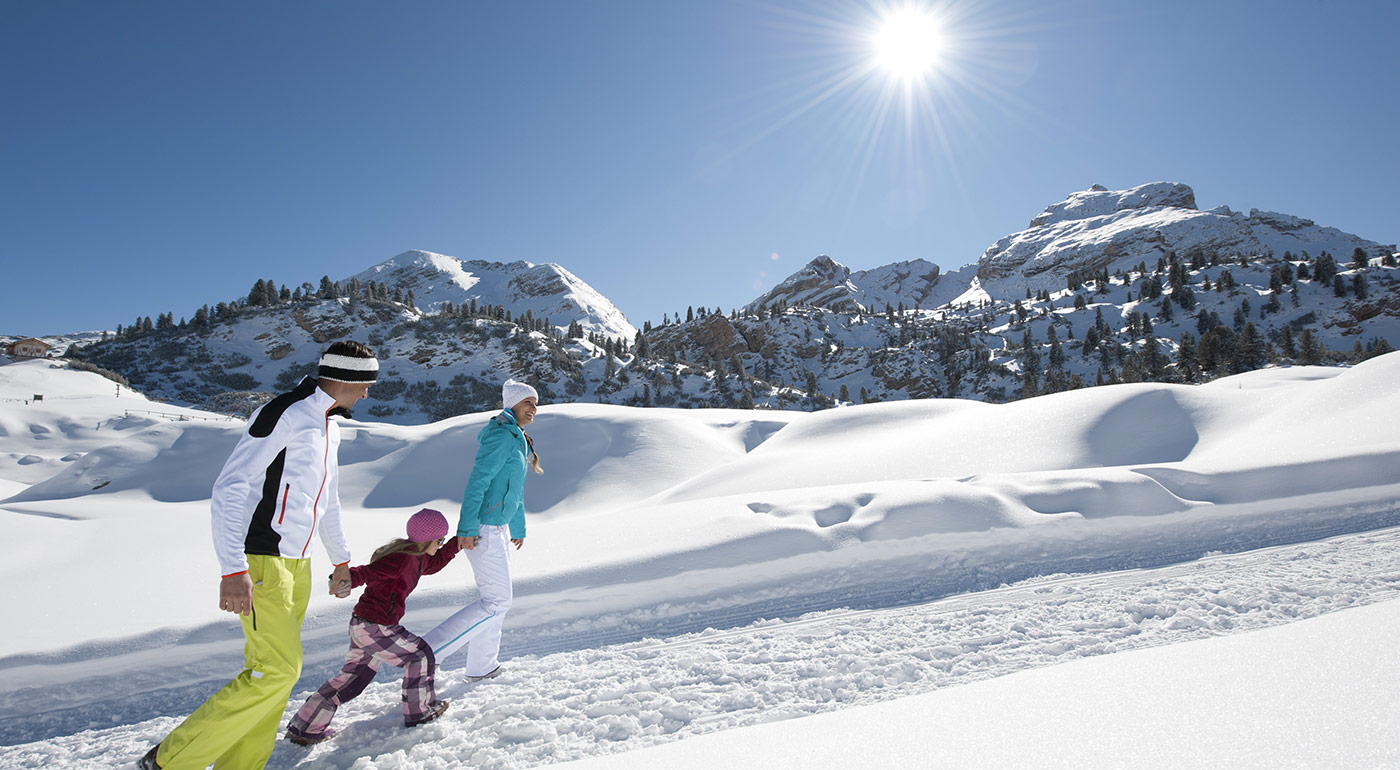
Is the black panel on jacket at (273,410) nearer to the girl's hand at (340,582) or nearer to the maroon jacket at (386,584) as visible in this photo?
the girl's hand at (340,582)

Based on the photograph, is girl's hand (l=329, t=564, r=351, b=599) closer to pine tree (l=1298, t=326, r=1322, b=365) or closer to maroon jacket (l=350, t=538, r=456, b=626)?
maroon jacket (l=350, t=538, r=456, b=626)

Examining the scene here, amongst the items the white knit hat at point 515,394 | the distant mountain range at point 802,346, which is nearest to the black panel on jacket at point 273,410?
the white knit hat at point 515,394

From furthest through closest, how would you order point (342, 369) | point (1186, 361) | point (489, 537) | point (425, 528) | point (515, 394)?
1. point (1186, 361)
2. point (515, 394)
3. point (489, 537)
4. point (425, 528)
5. point (342, 369)

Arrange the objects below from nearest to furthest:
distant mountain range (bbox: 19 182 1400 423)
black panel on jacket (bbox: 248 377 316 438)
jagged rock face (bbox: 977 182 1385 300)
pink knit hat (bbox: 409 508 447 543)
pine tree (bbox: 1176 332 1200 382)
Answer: black panel on jacket (bbox: 248 377 316 438), pink knit hat (bbox: 409 508 447 543), pine tree (bbox: 1176 332 1200 382), distant mountain range (bbox: 19 182 1400 423), jagged rock face (bbox: 977 182 1385 300)

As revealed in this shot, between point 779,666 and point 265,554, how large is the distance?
9.42 ft

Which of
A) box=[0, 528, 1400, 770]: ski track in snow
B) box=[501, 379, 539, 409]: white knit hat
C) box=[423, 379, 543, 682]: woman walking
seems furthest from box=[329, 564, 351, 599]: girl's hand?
box=[501, 379, 539, 409]: white knit hat

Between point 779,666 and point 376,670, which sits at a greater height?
point 376,670

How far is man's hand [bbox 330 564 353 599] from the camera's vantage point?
282 cm

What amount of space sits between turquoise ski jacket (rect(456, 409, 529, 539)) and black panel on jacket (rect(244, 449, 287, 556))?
111 centimetres

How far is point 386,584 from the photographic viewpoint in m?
3.02

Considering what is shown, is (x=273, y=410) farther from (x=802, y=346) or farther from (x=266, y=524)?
(x=802, y=346)

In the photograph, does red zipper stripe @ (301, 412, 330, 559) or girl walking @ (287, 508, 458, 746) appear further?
girl walking @ (287, 508, 458, 746)

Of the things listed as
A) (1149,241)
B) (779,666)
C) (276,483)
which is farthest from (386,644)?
(1149,241)

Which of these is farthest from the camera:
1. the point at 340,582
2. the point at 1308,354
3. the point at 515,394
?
the point at 1308,354
